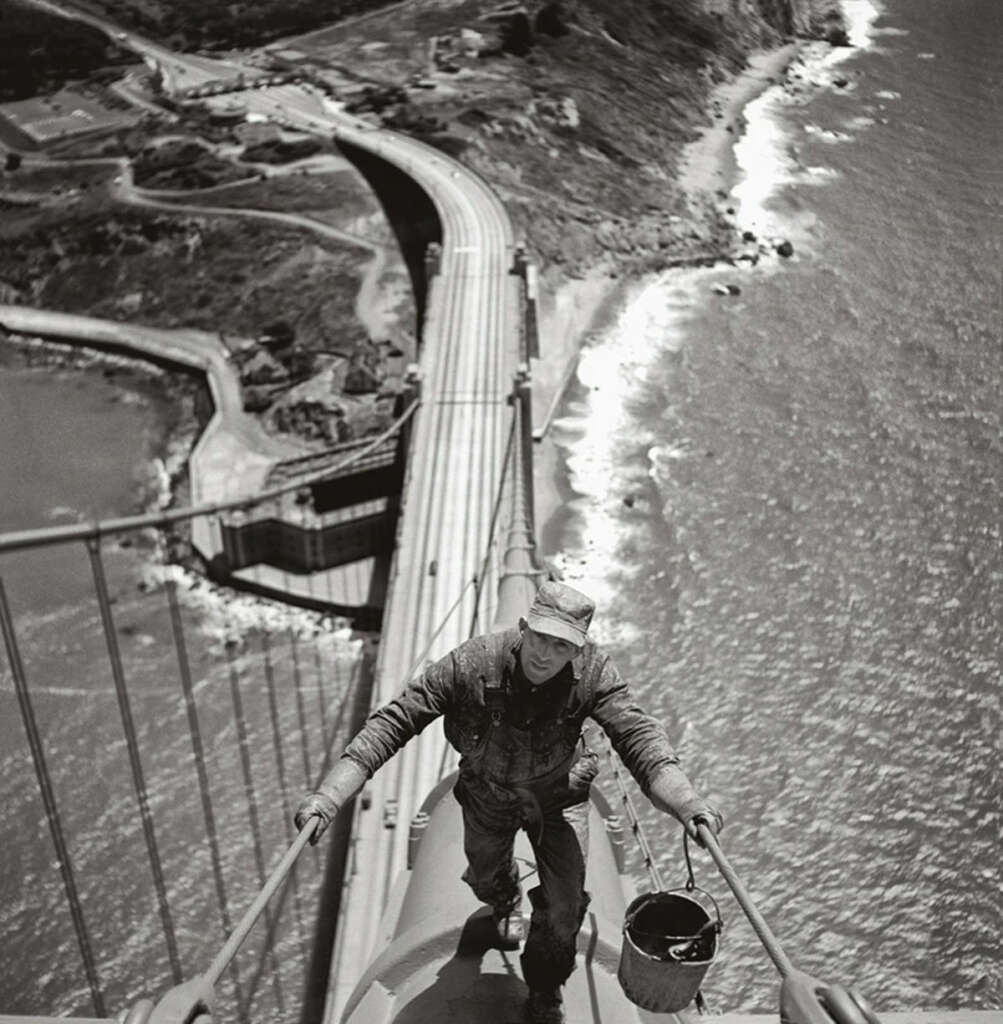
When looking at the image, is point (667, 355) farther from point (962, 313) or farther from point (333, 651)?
point (333, 651)

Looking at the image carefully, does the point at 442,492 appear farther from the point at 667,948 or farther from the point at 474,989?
the point at 667,948

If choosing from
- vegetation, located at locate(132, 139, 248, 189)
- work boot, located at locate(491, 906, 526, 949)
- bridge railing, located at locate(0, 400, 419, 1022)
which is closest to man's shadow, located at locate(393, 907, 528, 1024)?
work boot, located at locate(491, 906, 526, 949)

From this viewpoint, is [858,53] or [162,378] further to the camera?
[858,53]

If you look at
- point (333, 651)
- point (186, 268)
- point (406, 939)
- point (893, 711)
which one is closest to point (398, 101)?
point (186, 268)

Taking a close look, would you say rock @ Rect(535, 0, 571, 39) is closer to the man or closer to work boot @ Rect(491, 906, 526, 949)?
work boot @ Rect(491, 906, 526, 949)

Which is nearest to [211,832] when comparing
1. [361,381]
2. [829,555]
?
[829,555]

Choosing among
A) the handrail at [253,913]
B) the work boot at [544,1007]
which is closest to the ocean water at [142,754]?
the work boot at [544,1007]
